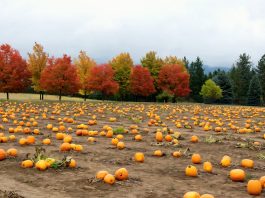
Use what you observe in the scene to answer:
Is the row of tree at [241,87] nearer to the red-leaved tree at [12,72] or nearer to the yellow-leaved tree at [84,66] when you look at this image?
the yellow-leaved tree at [84,66]

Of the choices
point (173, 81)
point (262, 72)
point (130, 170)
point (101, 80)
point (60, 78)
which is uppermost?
point (262, 72)

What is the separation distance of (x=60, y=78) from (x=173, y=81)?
956 inches

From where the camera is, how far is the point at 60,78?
51.6 meters

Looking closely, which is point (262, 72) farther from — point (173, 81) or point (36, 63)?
point (36, 63)

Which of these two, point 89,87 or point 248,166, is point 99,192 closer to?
point 248,166

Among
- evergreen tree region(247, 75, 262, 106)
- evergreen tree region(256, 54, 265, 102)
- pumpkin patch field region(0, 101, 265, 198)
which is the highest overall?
evergreen tree region(256, 54, 265, 102)

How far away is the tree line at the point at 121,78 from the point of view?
51906mm

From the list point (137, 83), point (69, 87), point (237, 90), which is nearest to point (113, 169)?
point (69, 87)

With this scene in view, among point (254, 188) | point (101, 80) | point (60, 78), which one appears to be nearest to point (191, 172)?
point (254, 188)

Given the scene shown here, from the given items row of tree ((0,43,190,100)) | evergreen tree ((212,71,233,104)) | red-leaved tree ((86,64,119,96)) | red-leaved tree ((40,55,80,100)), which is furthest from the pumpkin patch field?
evergreen tree ((212,71,233,104))

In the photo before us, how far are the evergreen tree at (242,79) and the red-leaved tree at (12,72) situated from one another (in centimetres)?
6015

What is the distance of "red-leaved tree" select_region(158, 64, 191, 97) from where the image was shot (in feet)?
227

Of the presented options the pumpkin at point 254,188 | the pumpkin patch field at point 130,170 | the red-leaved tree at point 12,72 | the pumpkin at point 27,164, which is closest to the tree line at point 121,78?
the red-leaved tree at point 12,72

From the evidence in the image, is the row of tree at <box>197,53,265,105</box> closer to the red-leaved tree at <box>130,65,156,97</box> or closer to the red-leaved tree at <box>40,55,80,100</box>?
the red-leaved tree at <box>130,65,156,97</box>
